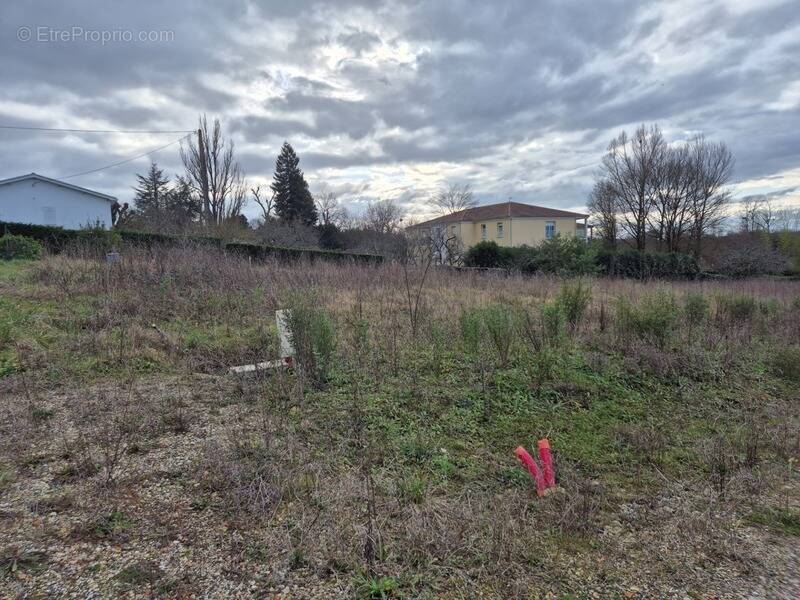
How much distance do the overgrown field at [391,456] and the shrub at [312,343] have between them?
0.07 ft

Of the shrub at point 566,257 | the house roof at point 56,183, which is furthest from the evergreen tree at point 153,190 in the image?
the shrub at point 566,257

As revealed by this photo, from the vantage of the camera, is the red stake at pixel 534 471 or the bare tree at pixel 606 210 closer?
the red stake at pixel 534 471

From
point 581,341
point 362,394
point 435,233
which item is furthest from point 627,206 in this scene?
point 362,394

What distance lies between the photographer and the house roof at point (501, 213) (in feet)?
112

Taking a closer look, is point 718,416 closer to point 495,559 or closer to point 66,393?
point 495,559

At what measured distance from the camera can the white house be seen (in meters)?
19.5

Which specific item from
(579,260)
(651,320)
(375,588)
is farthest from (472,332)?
(579,260)

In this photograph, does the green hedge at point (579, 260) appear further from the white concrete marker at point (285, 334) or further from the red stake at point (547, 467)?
the red stake at point (547, 467)

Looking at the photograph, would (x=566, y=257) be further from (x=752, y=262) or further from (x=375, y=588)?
(x=375, y=588)

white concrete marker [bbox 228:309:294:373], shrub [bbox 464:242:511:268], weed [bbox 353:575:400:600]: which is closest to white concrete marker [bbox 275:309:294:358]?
white concrete marker [bbox 228:309:294:373]

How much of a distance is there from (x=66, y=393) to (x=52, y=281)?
4.43m

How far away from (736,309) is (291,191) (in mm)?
31712

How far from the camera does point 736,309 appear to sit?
7.42 m

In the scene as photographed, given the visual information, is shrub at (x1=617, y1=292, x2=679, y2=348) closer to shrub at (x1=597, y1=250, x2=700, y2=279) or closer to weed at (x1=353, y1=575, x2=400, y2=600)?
weed at (x1=353, y1=575, x2=400, y2=600)
